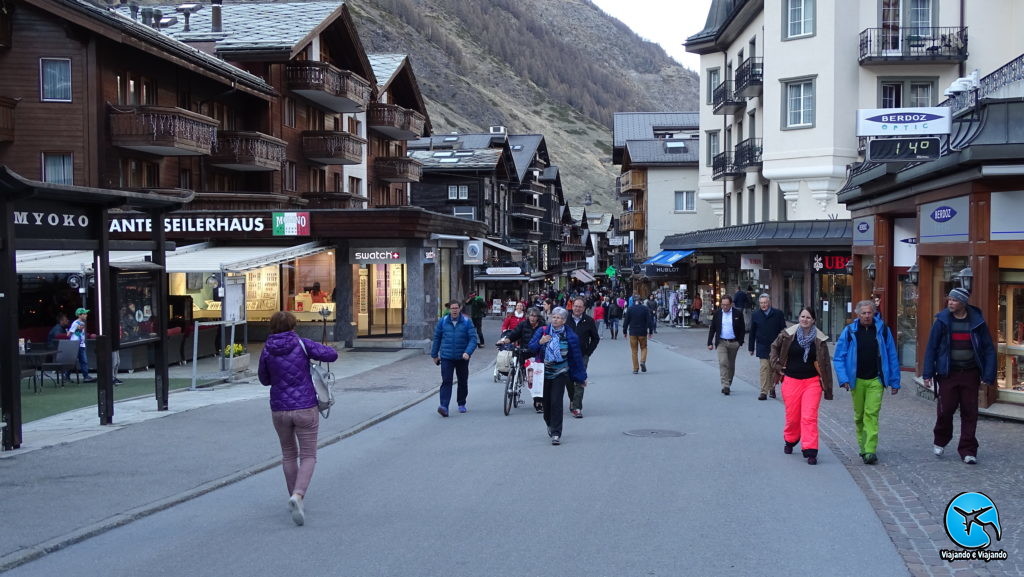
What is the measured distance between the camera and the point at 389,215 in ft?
92.6

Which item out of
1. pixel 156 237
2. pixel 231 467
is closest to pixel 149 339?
pixel 156 237

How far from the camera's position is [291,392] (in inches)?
318

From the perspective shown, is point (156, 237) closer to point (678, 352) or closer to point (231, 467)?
point (231, 467)

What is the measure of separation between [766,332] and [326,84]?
2373 centimetres

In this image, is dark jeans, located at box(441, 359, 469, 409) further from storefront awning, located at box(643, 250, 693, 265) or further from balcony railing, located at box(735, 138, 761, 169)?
storefront awning, located at box(643, 250, 693, 265)

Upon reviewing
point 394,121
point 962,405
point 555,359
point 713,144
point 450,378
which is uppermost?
point 394,121

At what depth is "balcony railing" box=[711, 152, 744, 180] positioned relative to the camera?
41.3m

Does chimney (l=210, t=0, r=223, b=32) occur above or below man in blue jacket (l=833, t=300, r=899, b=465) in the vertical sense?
above

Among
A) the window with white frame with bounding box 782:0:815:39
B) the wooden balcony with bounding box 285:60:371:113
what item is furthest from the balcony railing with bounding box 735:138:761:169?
the wooden balcony with bounding box 285:60:371:113

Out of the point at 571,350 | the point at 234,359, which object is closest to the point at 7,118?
the point at 234,359

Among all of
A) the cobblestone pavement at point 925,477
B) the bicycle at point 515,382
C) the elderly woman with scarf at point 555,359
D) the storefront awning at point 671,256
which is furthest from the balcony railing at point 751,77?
the elderly woman with scarf at point 555,359

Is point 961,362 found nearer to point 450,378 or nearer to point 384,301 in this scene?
point 450,378

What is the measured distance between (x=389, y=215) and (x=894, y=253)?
14.0 metres

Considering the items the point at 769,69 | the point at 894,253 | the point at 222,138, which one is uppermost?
the point at 769,69
